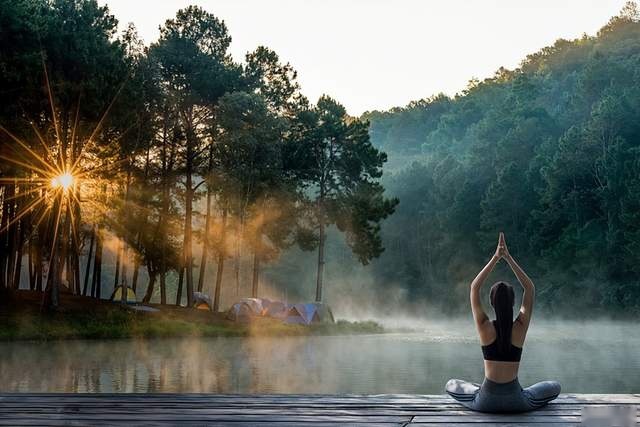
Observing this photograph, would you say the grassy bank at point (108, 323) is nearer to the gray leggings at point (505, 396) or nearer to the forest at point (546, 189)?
the forest at point (546, 189)

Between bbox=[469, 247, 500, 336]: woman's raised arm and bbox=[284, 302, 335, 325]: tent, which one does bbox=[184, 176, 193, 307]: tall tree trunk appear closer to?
bbox=[284, 302, 335, 325]: tent

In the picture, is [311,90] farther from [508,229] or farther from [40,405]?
[40,405]

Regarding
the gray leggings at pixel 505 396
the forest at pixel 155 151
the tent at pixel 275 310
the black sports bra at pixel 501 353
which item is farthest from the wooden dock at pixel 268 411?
the tent at pixel 275 310

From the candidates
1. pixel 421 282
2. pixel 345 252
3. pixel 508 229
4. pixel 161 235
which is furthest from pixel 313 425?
pixel 345 252

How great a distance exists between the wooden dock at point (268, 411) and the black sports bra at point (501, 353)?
1.65 ft

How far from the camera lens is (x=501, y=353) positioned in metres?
7.02

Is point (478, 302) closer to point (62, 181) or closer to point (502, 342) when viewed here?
point (502, 342)

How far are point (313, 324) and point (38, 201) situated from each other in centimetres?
1612

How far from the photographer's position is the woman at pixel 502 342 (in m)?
6.90

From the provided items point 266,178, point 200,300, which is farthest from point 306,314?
point 266,178

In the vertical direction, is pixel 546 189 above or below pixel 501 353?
above

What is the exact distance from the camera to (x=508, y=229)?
6706 centimetres

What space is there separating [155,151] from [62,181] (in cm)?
1084

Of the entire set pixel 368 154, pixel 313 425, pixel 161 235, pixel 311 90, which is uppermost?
pixel 311 90
